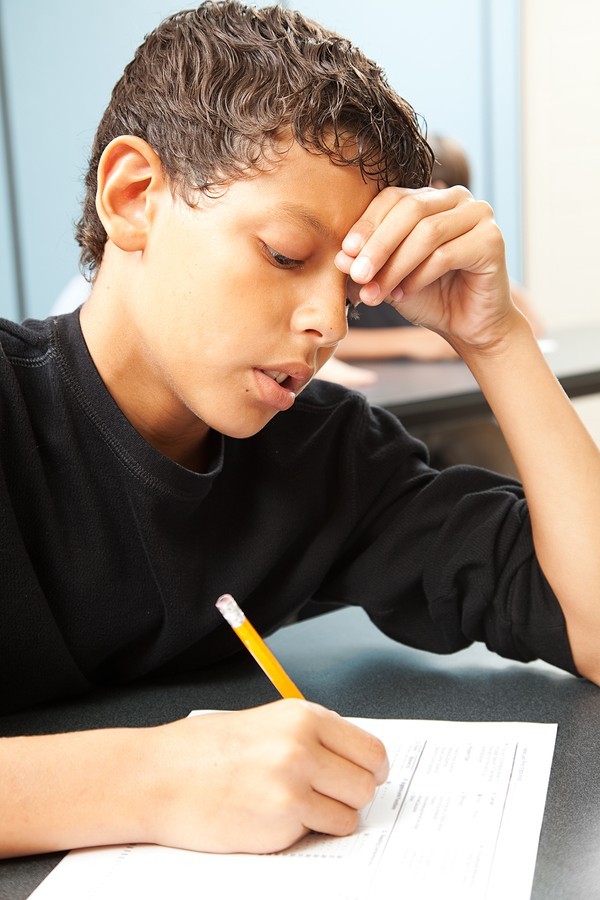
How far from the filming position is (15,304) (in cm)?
336

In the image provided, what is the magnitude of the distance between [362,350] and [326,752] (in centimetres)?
208

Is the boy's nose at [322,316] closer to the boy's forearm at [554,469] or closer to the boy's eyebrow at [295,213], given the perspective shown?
the boy's eyebrow at [295,213]

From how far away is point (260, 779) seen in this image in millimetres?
631

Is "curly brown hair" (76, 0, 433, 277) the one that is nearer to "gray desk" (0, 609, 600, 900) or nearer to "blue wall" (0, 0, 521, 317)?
"gray desk" (0, 609, 600, 900)

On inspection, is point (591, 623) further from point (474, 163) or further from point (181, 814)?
point (474, 163)

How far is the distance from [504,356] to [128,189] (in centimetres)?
38

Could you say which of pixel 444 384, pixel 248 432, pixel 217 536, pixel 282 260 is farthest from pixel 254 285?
pixel 444 384

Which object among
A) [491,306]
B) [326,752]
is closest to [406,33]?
[491,306]

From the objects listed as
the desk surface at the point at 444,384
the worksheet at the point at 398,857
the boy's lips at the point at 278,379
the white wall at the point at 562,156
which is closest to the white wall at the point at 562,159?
the white wall at the point at 562,156

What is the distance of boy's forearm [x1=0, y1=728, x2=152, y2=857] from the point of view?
641 mm

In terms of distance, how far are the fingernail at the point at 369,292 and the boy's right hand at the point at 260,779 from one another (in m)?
0.36

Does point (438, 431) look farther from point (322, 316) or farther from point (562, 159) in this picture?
point (562, 159)

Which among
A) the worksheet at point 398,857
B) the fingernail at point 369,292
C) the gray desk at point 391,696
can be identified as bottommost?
the gray desk at point 391,696

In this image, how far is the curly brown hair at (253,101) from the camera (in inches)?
32.7
